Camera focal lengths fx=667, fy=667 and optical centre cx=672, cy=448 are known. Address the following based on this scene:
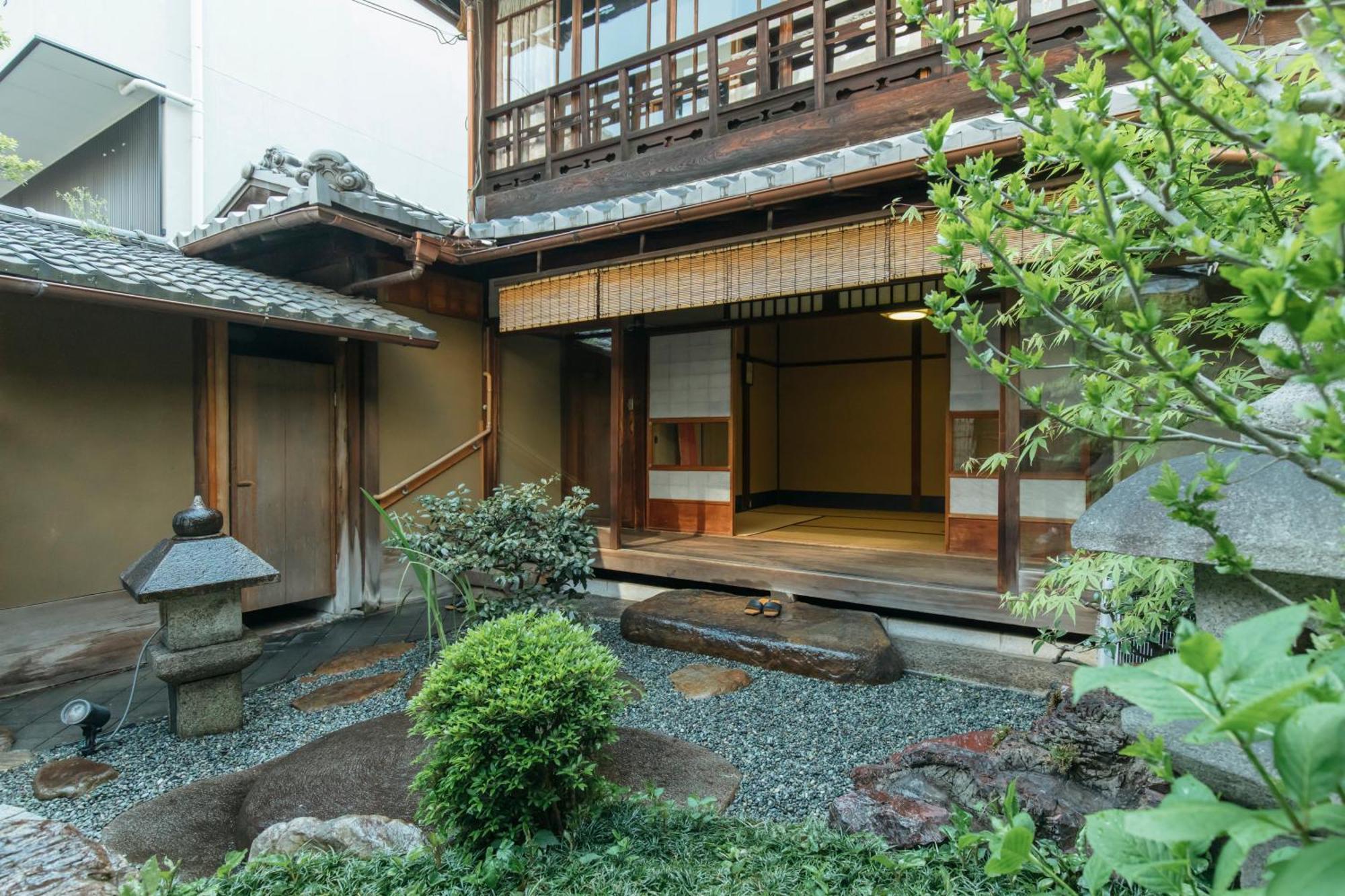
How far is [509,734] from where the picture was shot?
2369mm

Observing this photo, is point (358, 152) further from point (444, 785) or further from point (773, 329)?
point (444, 785)

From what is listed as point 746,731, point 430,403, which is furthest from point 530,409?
point 746,731

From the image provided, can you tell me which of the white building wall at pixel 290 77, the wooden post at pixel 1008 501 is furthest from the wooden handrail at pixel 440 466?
the white building wall at pixel 290 77

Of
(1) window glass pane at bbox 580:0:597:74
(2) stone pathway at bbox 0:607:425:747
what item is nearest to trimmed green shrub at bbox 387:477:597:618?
(2) stone pathway at bbox 0:607:425:747

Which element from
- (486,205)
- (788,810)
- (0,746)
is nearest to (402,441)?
(486,205)

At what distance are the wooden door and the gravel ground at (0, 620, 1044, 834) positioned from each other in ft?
5.37

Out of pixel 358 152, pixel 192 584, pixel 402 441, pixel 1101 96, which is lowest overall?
pixel 192 584

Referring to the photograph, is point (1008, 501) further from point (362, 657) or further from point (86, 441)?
point (86, 441)

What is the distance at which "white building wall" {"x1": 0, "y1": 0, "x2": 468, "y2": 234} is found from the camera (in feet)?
32.8

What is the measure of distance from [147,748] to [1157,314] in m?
4.87

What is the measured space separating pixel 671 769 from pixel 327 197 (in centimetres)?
496

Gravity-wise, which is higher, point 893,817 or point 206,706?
point 893,817

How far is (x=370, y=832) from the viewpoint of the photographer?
2.53 m

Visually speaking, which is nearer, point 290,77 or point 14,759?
point 14,759
